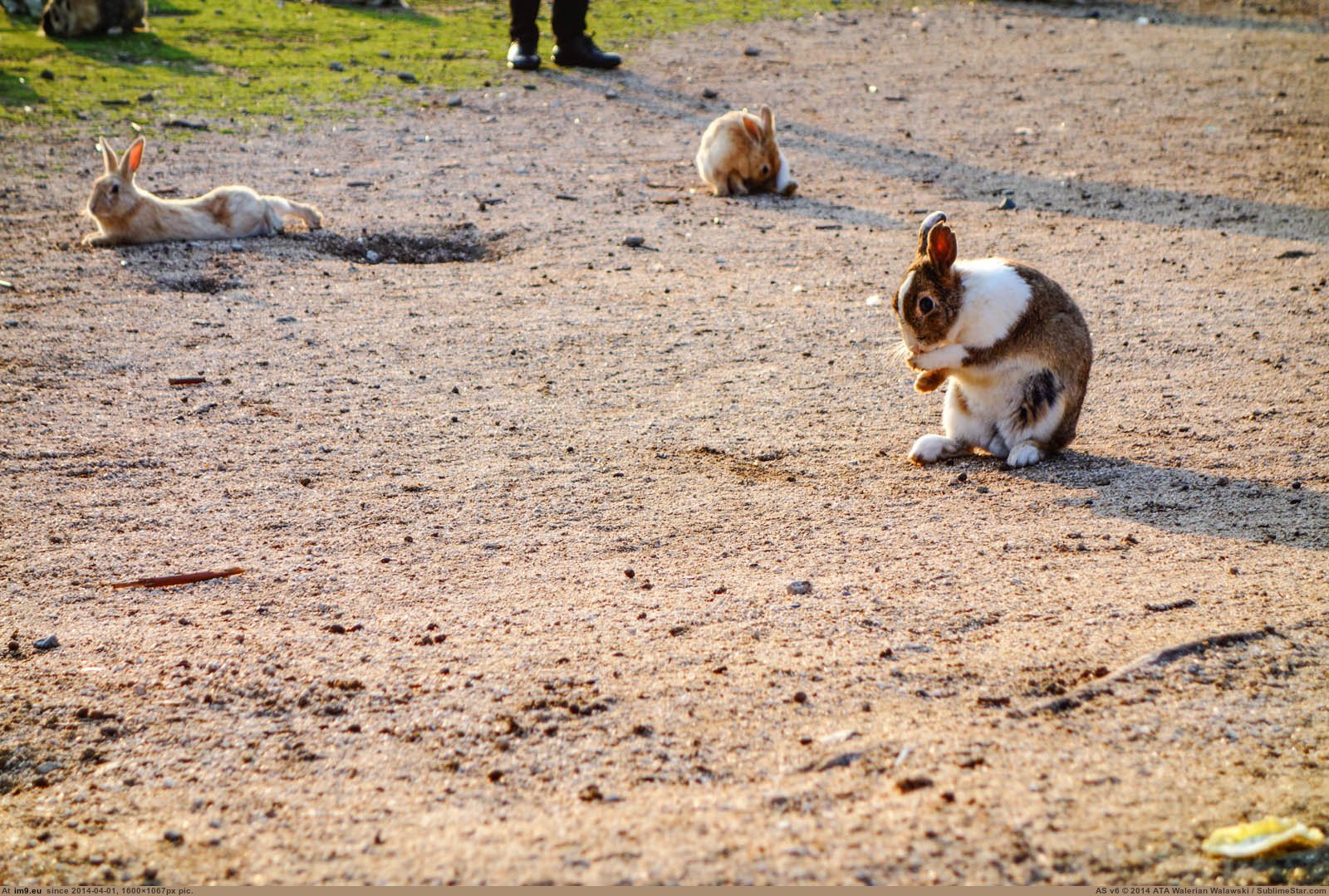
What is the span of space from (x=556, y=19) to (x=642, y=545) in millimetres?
10762

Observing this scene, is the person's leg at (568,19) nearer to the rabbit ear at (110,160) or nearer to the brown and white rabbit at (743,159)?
the brown and white rabbit at (743,159)

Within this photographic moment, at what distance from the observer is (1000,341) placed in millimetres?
5355

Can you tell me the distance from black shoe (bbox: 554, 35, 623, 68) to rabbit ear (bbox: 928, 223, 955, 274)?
386 inches

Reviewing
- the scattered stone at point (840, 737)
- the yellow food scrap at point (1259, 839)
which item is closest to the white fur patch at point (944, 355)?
the scattered stone at point (840, 737)

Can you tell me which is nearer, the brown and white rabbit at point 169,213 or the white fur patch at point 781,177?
the brown and white rabbit at point 169,213

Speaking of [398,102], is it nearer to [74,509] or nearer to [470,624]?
[74,509]

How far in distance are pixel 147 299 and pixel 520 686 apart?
5116 mm

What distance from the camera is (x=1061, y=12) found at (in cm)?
1838

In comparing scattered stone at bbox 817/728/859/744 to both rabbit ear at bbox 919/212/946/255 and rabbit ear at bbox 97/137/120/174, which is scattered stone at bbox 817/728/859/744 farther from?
rabbit ear at bbox 97/137/120/174

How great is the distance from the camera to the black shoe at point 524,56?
1396cm

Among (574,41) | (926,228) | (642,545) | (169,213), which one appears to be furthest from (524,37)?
(642,545)

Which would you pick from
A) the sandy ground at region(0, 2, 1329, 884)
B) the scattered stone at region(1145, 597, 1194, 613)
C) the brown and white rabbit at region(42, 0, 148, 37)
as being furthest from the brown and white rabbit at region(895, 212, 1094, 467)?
the brown and white rabbit at region(42, 0, 148, 37)

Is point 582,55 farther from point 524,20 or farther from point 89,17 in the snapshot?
point 89,17

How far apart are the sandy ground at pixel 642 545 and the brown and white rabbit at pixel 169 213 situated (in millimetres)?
227
